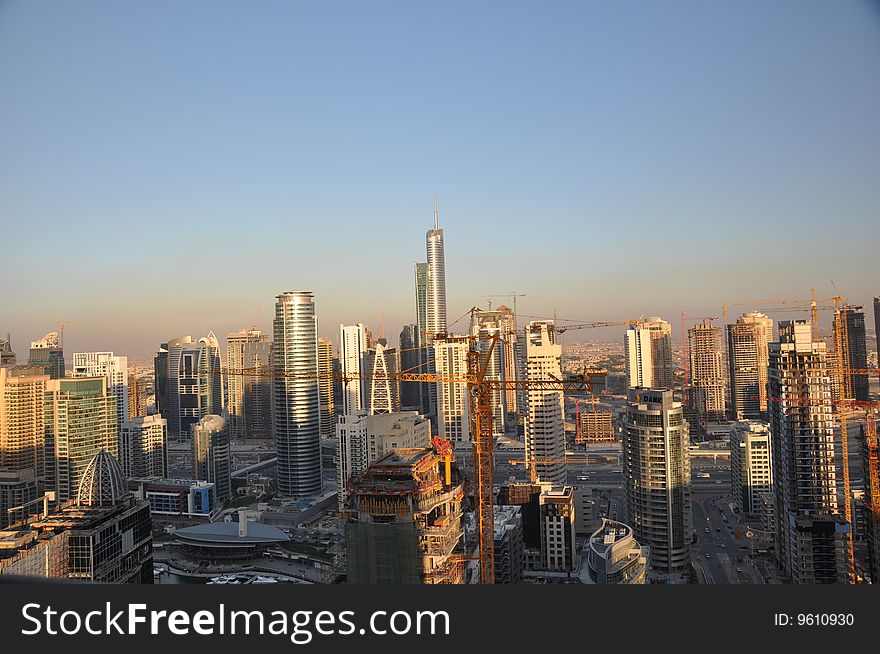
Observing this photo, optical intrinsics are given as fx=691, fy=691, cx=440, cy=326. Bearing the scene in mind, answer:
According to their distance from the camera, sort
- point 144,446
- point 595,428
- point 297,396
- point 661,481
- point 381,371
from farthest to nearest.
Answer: point 595,428, point 297,396, point 144,446, point 381,371, point 661,481

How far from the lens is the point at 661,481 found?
7.52 m

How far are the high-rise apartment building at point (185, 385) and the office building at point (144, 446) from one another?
1.90m

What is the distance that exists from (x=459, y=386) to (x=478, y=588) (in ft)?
35.6

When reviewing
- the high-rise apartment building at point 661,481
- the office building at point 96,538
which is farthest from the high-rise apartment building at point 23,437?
the high-rise apartment building at point 661,481

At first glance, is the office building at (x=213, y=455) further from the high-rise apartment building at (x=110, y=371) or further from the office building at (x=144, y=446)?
the high-rise apartment building at (x=110, y=371)

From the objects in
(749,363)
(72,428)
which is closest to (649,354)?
(749,363)

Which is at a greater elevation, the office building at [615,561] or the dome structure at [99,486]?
the dome structure at [99,486]

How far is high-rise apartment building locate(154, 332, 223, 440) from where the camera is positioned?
49.2 ft

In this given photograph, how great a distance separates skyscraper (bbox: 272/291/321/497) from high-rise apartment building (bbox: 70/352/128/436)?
8.82 feet

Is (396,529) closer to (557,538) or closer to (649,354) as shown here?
(557,538)

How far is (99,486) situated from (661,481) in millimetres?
5570

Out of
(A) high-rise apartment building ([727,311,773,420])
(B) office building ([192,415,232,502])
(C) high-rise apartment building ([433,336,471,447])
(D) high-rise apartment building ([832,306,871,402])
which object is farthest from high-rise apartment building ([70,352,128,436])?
(A) high-rise apartment building ([727,311,773,420])

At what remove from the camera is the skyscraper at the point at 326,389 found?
550 inches

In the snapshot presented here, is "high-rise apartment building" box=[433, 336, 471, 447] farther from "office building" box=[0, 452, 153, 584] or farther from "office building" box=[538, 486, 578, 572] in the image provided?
"office building" box=[0, 452, 153, 584]
